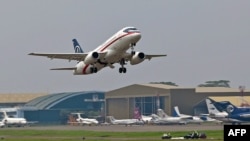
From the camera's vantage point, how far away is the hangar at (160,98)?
185 m

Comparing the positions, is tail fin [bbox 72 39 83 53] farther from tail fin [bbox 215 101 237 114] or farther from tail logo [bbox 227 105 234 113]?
tail logo [bbox 227 105 234 113]

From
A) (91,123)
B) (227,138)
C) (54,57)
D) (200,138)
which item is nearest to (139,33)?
(54,57)

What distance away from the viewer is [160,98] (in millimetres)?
191750

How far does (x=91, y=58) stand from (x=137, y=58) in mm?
4734

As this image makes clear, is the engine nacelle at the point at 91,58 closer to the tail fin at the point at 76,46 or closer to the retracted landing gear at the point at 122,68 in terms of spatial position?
the retracted landing gear at the point at 122,68

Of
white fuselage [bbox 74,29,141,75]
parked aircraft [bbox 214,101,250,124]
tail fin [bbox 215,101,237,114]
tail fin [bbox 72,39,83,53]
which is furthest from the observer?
tail fin [bbox 215,101,237,114]

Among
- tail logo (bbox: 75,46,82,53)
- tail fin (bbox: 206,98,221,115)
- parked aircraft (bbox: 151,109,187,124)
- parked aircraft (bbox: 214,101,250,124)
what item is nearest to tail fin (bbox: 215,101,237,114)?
parked aircraft (bbox: 214,101,250,124)

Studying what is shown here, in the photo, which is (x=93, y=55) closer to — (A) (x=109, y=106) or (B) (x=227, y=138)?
(B) (x=227, y=138)

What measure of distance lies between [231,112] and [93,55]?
2863 inches

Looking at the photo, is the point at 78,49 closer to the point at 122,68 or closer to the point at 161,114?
the point at 122,68

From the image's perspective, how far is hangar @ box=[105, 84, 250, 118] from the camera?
608 ft

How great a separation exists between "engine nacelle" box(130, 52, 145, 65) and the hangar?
11335 cm

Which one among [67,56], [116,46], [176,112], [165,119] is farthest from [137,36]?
[176,112]

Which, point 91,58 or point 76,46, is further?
point 76,46
